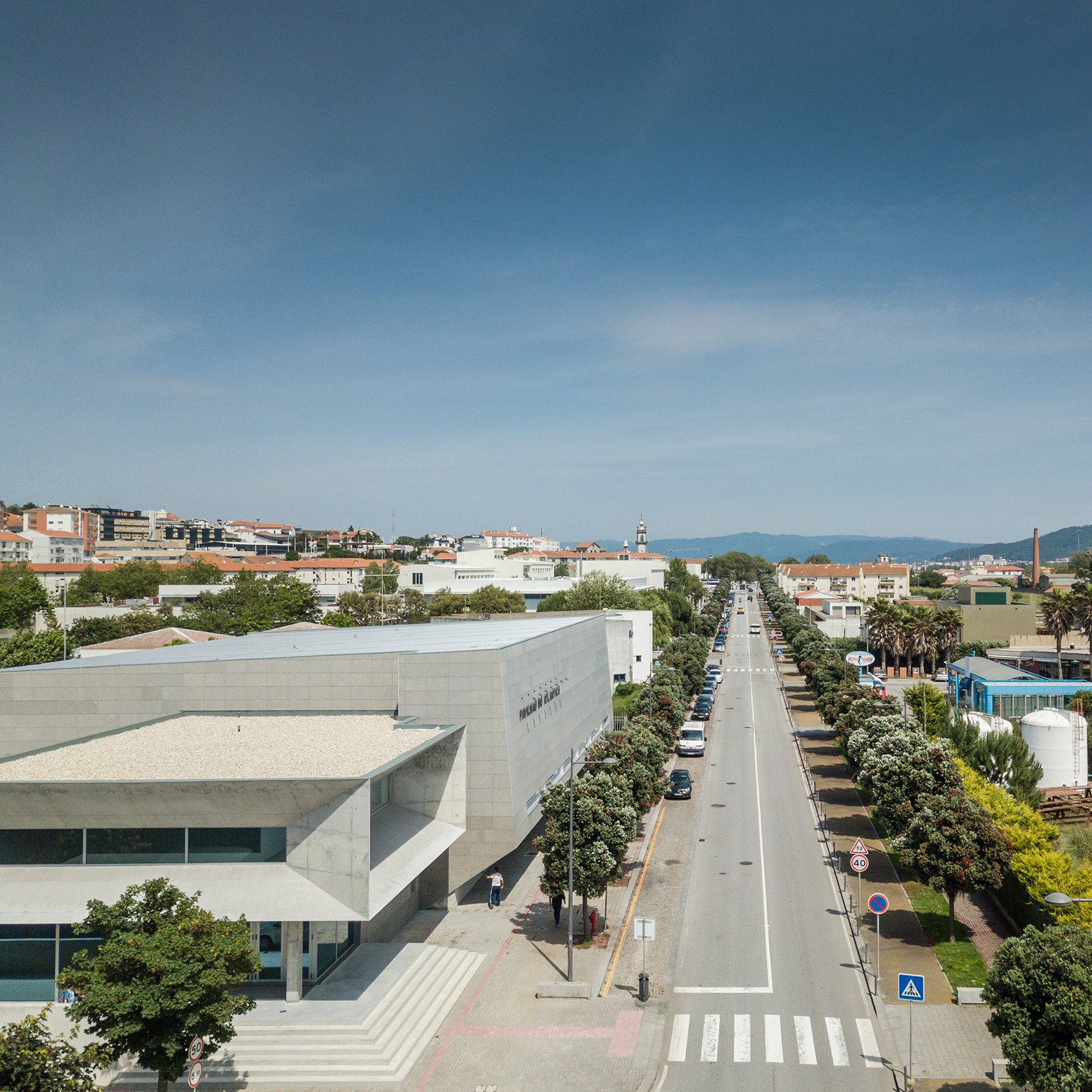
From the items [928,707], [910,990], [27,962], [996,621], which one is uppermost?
[996,621]

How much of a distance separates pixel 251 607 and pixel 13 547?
98708 millimetres

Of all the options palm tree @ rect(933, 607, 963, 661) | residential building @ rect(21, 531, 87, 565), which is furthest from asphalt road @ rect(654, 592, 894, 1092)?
residential building @ rect(21, 531, 87, 565)

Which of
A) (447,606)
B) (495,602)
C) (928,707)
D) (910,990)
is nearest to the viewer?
(910,990)

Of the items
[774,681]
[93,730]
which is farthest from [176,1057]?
[774,681]

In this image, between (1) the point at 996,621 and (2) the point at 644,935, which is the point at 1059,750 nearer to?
(2) the point at 644,935

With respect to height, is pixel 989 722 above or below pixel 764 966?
above

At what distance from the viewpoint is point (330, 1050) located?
21906 millimetres

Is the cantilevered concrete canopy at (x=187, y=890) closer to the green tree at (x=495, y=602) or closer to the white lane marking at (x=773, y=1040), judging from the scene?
the white lane marking at (x=773, y=1040)

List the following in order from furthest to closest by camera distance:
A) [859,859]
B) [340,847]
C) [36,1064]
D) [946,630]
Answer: [946,630]
[859,859]
[340,847]
[36,1064]

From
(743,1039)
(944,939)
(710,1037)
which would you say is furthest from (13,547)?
(944,939)

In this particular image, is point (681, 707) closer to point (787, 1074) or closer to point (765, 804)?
point (765, 804)

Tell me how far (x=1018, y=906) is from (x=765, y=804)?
737 inches

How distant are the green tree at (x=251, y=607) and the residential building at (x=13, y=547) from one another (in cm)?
7546

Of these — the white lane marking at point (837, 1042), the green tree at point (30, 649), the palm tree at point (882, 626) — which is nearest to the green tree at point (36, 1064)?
the white lane marking at point (837, 1042)
